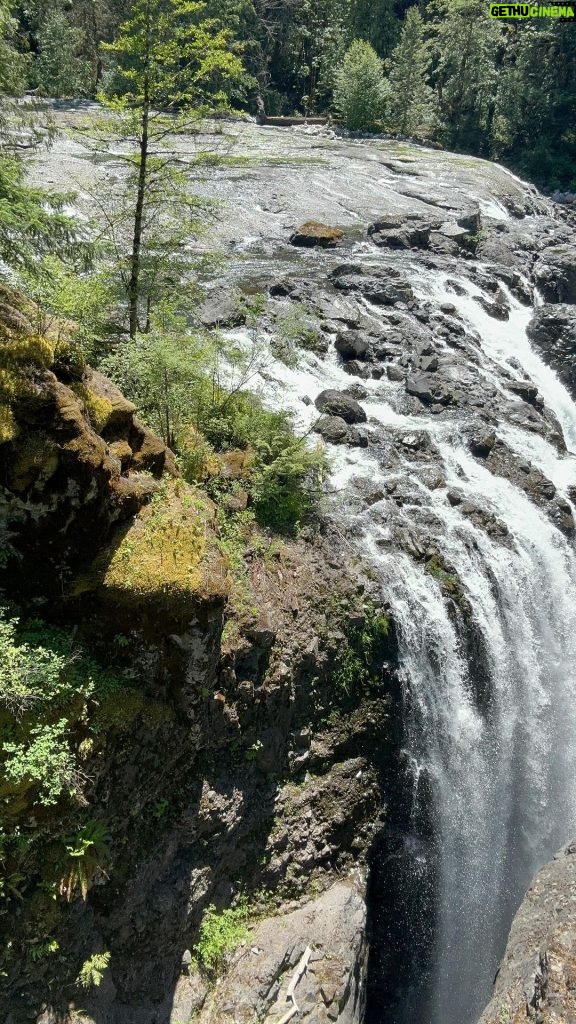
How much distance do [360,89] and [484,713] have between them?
5081cm

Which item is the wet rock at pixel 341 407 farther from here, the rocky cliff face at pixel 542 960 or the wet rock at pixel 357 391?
the rocky cliff face at pixel 542 960

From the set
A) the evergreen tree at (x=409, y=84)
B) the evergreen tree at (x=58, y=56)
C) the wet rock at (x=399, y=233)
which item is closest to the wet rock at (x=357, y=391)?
the wet rock at (x=399, y=233)

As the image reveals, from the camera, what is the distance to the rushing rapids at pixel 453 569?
11.5 metres

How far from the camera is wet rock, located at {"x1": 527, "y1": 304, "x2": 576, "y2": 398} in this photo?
22.0 m

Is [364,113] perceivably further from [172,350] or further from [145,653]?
[145,653]

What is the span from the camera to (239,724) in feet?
32.4

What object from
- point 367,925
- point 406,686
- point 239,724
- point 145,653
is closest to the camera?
point 145,653

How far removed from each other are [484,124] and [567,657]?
53112 millimetres

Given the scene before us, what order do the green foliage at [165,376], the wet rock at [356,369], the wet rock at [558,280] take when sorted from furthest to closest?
the wet rock at [558,280]
the wet rock at [356,369]
the green foliage at [165,376]

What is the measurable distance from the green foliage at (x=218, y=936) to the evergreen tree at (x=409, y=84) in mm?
56956

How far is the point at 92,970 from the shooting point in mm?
7383

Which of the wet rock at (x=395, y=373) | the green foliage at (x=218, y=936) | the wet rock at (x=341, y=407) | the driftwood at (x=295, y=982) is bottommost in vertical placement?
the driftwood at (x=295, y=982)

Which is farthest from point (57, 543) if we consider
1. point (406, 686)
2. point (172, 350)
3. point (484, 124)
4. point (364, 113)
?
point (484, 124)

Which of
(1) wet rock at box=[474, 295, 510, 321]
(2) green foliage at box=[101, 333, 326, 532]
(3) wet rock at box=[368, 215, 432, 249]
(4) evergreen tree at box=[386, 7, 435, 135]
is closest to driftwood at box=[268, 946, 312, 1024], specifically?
(2) green foliage at box=[101, 333, 326, 532]
